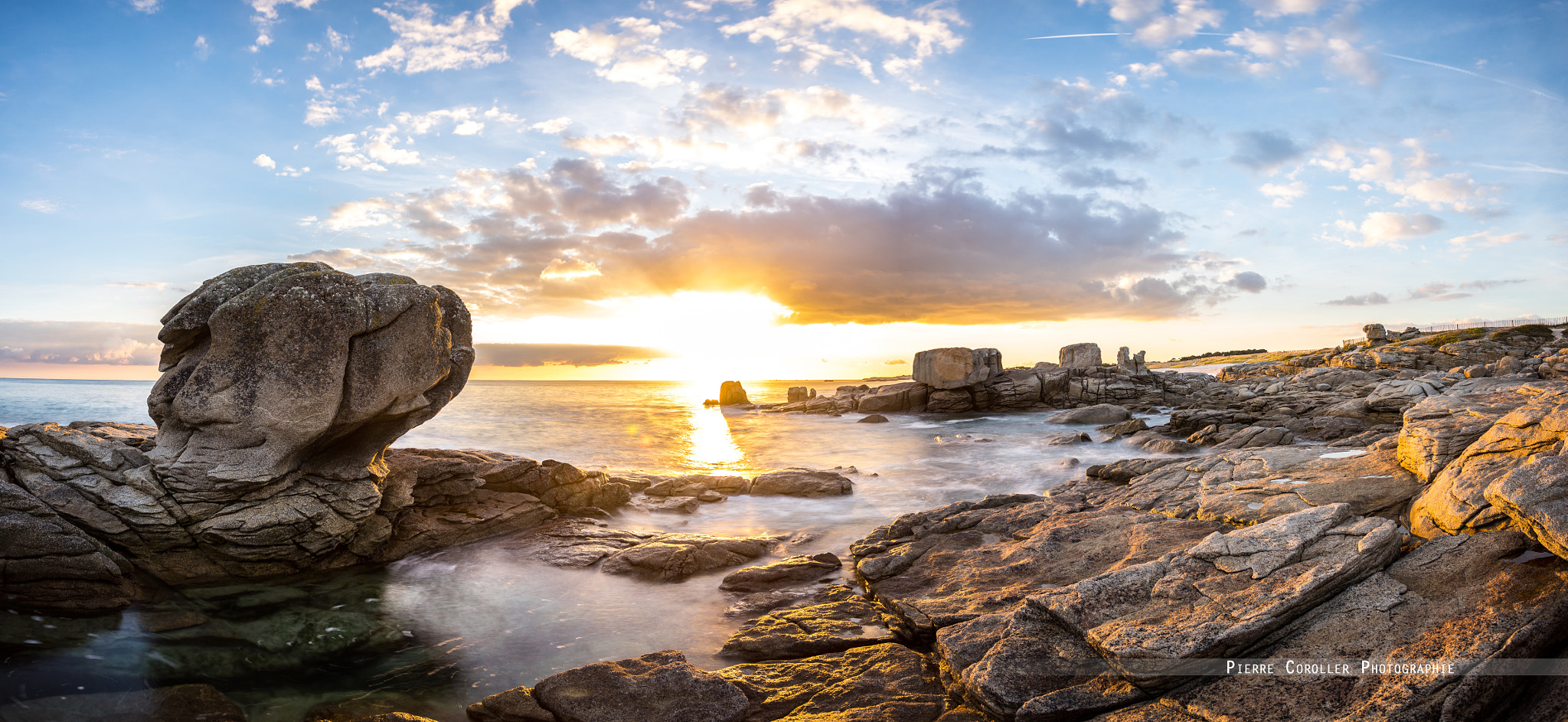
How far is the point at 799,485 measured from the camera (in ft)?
56.3

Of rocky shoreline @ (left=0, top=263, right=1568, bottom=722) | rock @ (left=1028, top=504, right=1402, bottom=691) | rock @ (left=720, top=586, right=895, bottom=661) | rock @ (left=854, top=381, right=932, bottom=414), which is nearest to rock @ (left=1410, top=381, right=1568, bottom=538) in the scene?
rocky shoreline @ (left=0, top=263, right=1568, bottom=722)

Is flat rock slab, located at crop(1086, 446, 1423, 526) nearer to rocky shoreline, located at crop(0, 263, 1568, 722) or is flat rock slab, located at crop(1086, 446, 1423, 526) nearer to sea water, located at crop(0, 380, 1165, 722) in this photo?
rocky shoreline, located at crop(0, 263, 1568, 722)

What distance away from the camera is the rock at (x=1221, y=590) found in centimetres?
521

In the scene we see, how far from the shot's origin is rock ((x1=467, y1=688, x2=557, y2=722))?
6.12 m

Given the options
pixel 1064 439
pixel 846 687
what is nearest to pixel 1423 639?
pixel 846 687

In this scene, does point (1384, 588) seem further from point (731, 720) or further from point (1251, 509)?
point (731, 720)

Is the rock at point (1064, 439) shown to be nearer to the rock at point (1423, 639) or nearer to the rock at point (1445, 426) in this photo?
the rock at point (1445, 426)

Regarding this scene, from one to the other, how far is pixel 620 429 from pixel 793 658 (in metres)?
34.8

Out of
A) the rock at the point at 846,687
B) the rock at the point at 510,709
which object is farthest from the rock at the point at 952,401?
Answer: the rock at the point at 510,709

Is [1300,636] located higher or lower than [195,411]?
lower

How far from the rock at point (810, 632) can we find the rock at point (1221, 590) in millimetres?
2132

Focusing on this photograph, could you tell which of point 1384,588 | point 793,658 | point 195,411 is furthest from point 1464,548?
point 195,411

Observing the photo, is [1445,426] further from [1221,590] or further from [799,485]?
[799,485]

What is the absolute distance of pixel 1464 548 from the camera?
18.7 ft
